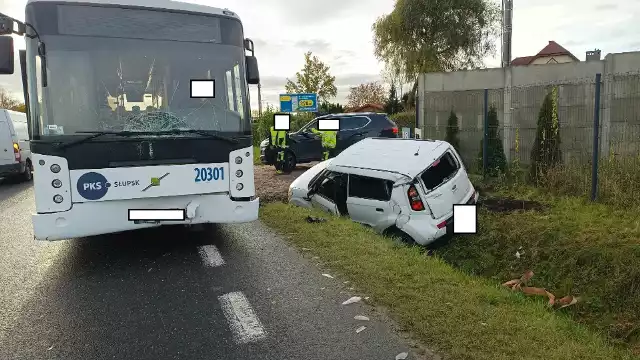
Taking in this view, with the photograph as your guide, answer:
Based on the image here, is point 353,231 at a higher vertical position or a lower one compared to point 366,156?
lower

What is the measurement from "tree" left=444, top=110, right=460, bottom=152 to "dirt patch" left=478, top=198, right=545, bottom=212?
3.75m

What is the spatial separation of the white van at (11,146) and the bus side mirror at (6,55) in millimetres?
9596

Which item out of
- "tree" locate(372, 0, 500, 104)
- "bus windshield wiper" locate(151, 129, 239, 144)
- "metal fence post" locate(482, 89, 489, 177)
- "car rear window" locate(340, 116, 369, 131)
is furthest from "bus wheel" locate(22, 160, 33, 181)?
"tree" locate(372, 0, 500, 104)

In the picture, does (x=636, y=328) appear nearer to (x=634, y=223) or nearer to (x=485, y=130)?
(x=634, y=223)

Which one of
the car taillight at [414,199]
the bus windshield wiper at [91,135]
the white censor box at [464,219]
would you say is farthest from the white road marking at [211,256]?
the white censor box at [464,219]

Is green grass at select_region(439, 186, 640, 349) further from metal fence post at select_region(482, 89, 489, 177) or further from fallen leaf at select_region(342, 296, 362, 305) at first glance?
metal fence post at select_region(482, 89, 489, 177)

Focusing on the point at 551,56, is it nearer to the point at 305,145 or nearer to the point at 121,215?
the point at 305,145

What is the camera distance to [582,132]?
9.97 m

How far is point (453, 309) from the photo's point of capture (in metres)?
3.88

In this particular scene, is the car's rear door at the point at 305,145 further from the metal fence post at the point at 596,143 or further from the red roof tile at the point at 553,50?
the red roof tile at the point at 553,50

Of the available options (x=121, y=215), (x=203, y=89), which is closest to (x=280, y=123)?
(x=203, y=89)

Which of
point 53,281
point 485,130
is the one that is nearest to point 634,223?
point 485,130

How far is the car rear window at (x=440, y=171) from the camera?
21.9ft

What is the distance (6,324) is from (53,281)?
1101mm
